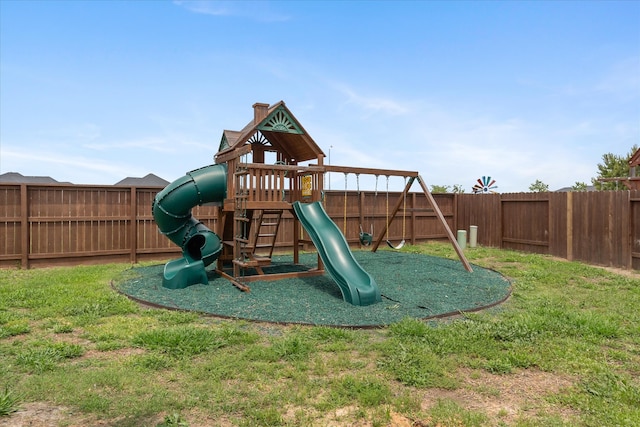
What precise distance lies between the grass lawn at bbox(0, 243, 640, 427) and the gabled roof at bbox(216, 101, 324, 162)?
3.89 meters

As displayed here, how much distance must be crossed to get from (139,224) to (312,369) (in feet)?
27.1

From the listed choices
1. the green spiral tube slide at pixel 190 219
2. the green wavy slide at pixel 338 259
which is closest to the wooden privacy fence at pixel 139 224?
the green wavy slide at pixel 338 259

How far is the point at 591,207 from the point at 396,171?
19.0 ft

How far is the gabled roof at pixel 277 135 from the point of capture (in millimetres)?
7852

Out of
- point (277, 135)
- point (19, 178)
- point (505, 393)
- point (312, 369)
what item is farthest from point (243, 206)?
point (19, 178)

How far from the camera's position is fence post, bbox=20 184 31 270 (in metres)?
9.21

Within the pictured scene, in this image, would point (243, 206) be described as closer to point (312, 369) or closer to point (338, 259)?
point (338, 259)

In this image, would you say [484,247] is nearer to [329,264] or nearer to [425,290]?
[425,290]

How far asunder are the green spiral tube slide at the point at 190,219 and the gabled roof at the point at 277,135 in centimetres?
79

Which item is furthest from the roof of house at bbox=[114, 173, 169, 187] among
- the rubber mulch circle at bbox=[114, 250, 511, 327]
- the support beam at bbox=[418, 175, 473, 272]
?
the support beam at bbox=[418, 175, 473, 272]

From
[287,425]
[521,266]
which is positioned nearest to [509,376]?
[287,425]

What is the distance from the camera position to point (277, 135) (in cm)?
920

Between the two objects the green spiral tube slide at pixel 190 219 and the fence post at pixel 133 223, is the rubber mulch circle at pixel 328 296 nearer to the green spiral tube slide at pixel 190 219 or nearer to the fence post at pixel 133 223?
the green spiral tube slide at pixel 190 219

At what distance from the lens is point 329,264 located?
662 cm
